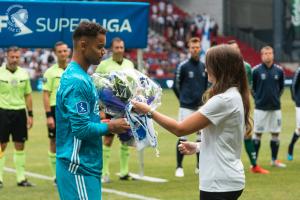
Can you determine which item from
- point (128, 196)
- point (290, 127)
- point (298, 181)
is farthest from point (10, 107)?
point (290, 127)

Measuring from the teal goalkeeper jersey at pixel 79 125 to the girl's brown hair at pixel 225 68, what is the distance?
91 cm

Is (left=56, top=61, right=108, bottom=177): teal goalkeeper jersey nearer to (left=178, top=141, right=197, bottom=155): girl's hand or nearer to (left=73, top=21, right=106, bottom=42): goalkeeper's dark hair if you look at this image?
(left=73, top=21, right=106, bottom=42): goalkeeper's dark hair

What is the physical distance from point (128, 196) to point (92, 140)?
5.88 metres

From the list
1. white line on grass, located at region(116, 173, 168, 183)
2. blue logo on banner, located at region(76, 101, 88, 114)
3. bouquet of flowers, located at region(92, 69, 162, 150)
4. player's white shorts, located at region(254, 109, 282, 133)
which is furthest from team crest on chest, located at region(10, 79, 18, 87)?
blue logo on banner, located at region(76, 101, 88, 114)

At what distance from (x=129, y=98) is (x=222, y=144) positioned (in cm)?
91

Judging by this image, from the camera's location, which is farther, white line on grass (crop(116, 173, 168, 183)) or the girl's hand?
white line on grass (crop(116, 173, 168, 183))

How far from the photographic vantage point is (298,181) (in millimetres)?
13578

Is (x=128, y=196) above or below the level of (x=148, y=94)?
below

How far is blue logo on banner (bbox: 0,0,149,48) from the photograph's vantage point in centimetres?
1289

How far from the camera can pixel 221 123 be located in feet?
20.4

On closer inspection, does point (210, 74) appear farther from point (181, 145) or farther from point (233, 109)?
point (181, 145)

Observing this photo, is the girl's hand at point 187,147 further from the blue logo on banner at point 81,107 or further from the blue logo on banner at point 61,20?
the blue logo on banner at point 61,20

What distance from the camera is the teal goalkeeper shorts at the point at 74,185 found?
6.36 m

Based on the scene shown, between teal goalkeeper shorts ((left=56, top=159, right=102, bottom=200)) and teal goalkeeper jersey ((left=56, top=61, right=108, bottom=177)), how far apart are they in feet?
0.13
